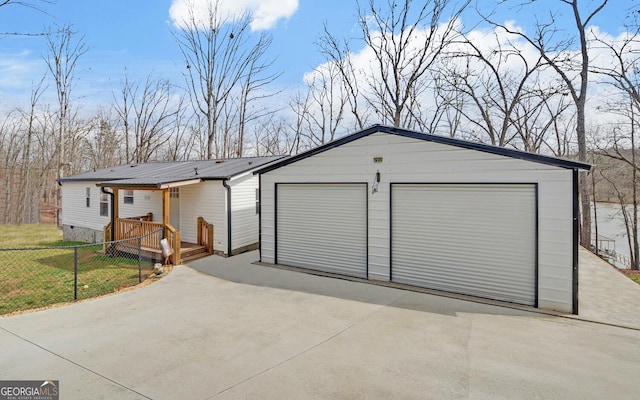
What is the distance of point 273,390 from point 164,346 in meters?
2.00

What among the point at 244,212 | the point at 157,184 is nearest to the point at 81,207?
the point at 157,184

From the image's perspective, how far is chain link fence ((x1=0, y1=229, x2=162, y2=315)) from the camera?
7007mm

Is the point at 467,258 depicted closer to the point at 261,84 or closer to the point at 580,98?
the point at 580,98

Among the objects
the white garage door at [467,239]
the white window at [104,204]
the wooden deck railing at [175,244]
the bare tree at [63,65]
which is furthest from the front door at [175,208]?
the bare tree at [63,65]

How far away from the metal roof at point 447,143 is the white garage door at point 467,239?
0.58 metres

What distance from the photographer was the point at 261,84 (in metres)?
24.5

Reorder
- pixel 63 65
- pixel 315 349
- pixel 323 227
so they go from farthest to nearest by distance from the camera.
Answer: pixel 63 65
pixel 323 227
pixel 315 349

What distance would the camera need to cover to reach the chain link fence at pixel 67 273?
23.0 ft

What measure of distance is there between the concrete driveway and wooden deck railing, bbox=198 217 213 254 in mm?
4021

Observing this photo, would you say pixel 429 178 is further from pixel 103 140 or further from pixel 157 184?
pixel 103 140

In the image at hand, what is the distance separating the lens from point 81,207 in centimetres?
1586

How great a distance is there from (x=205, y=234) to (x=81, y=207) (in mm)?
9075

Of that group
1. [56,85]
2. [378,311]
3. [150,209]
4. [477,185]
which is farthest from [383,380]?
[56,85]

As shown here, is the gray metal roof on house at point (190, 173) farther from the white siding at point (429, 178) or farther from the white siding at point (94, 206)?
the white siding at point (429, 178)
